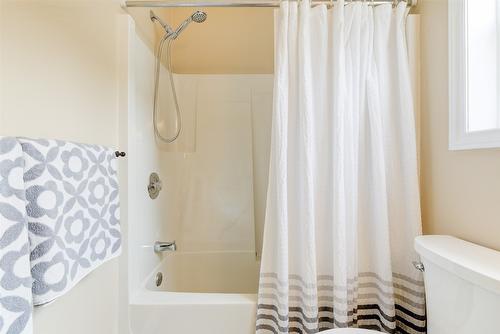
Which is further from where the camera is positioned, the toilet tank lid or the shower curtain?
the shower curtain

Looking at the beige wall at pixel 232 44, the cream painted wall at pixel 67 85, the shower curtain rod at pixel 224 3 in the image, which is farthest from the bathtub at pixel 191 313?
the beige wall at pixel 232 44

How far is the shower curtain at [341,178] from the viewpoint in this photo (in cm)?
105

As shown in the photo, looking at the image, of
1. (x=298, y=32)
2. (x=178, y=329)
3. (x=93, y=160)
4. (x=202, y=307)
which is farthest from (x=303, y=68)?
(x=178, y=329)

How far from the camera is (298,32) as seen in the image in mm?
1100

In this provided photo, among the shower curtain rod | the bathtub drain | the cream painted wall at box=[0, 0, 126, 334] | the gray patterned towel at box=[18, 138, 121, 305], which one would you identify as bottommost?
the bathtub drain

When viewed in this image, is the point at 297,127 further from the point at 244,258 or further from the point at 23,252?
the point at 244,258

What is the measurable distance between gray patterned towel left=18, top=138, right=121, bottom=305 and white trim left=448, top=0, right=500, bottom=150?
1.28 m

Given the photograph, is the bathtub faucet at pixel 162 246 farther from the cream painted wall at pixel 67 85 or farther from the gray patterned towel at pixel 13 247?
the gray patterned towel at pixel 13 247

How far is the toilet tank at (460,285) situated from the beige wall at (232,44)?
1580mm

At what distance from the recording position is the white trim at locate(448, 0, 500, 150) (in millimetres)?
927

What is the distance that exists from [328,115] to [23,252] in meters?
Answer: 1.08

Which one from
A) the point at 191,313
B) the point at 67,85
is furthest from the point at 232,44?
the point at 191,313

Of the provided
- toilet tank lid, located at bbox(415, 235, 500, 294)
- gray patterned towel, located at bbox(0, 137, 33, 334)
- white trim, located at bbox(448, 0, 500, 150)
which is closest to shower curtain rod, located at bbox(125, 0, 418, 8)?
white trim, located at bbox(448, 0, 500, 150)

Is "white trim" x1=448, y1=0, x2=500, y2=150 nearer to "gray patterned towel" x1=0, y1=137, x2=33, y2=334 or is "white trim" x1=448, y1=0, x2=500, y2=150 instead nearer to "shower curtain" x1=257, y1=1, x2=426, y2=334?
"shower curtain" x1=257, y1=1, x2=426, y2=334
